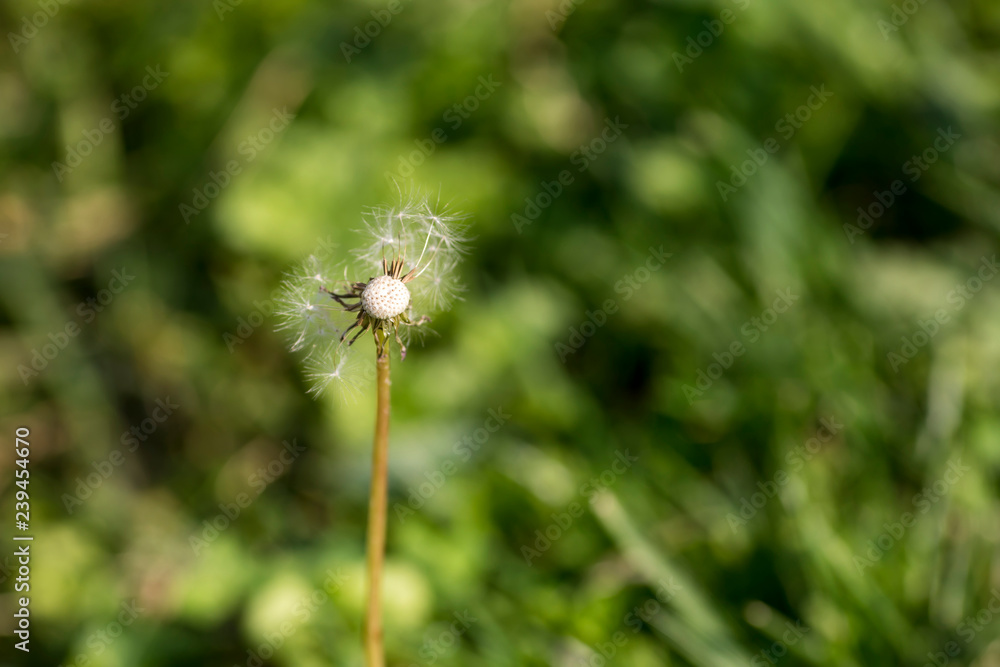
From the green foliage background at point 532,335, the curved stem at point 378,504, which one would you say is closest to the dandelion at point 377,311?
the curved stem at point 378,504

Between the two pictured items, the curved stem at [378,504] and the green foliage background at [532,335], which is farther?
the green foliage background at [532,335]

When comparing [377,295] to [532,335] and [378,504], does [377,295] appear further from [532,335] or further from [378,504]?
[532,335]

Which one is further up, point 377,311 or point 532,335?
point 532,335

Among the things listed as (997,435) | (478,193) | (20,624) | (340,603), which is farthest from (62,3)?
(997,435)

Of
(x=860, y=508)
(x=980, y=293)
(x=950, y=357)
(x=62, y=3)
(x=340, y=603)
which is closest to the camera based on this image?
(x=340, y=603)

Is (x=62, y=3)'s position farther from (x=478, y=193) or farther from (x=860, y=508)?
(x=860, y=508)

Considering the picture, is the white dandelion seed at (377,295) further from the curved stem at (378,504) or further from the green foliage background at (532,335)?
the green foliage background at (532,335)

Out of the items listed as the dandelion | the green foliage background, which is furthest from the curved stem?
the green foliage background

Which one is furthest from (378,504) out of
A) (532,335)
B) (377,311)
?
(532,335)
